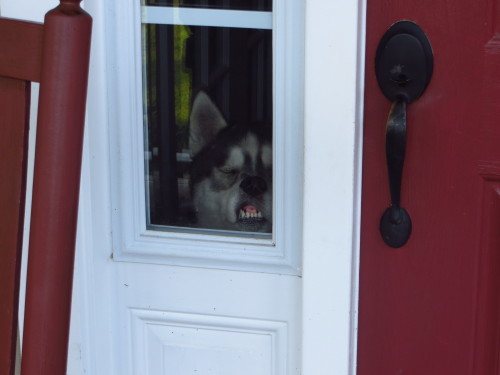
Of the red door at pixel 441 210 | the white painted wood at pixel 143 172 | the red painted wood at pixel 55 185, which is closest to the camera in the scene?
the red painted wood at pixel 55 185

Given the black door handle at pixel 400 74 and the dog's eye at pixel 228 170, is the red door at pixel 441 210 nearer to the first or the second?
the black door handle at pixel 400 74

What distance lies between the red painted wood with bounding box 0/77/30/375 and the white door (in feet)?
0.95

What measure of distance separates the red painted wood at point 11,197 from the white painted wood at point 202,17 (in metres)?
0.40

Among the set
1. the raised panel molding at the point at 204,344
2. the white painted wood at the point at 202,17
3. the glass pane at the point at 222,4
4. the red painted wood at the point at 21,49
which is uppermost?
the glass pane at the point at 222,4

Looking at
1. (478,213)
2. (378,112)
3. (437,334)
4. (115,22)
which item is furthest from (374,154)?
(115,22)

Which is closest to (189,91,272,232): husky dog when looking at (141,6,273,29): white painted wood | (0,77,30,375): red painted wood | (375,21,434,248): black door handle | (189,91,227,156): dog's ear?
(189,91,227,156): dog's ear

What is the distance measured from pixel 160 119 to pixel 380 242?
1.55ft

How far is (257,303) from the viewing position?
4.24 ft

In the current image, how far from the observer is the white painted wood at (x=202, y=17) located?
1.27 metres

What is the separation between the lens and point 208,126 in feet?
4.58

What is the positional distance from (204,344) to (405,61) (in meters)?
0.64

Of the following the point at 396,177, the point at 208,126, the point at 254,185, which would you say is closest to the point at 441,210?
the point at 396,177

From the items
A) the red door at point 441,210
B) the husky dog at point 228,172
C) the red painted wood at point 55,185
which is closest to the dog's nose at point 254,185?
the husky dog at point 228,172

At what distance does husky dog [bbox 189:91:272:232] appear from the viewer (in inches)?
52.3
